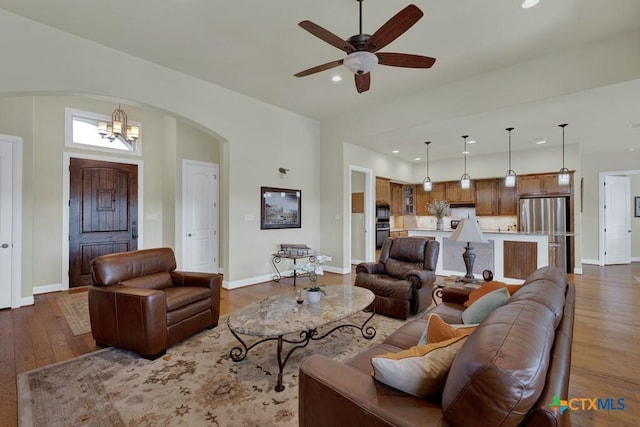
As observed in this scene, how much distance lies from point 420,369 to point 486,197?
7.90 meters

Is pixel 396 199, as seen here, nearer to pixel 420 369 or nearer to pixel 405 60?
pixel 405 60

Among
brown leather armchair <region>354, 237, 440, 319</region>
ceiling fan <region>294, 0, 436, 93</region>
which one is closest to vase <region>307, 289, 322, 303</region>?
brown leather armchair <region>354, 237, 440, 319</region>

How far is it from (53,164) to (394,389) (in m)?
5.98

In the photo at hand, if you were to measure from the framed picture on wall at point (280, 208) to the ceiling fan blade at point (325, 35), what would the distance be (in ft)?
10.7

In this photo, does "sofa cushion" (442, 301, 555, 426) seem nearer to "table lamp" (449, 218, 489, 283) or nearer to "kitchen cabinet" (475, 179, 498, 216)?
"table lamp" (449, 218, 489, 283)

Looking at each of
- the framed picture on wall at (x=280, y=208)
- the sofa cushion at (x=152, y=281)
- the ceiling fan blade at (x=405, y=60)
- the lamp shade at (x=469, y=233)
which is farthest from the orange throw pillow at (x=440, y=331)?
the framed picture on wall at (x=280, y=208)

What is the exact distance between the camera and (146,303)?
2.46 metres

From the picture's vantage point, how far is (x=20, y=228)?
3.87 m

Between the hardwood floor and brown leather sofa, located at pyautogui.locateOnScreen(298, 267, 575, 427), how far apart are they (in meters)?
1.22

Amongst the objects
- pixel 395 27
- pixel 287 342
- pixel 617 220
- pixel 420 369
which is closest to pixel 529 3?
pixel 395 27

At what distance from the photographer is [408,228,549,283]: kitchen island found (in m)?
4.95

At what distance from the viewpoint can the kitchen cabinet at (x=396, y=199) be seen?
28.3 feet

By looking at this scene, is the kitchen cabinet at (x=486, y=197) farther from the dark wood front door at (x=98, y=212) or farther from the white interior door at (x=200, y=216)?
the dark wood front door at (x=98, y=212)

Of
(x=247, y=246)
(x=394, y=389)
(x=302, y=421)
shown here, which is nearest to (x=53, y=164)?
(x=247, y=246)
